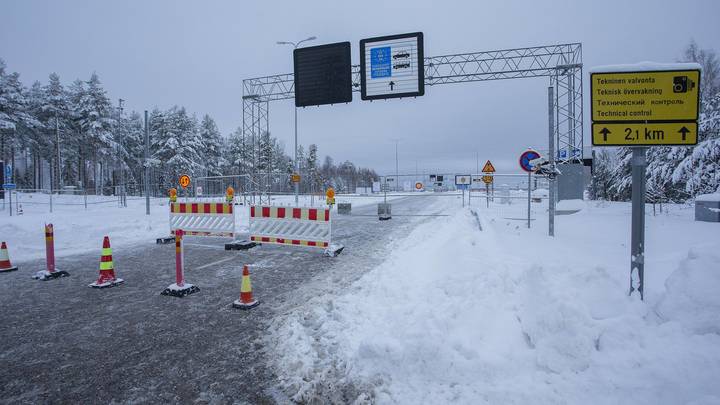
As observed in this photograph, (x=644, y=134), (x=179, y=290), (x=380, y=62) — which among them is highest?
(x=380, y=62)

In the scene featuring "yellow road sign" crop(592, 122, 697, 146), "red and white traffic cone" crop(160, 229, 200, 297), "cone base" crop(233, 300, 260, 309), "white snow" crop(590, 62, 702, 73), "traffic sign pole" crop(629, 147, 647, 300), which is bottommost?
"cone base" crop(233, 300, 260, 309)

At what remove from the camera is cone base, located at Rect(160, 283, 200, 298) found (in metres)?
6.04

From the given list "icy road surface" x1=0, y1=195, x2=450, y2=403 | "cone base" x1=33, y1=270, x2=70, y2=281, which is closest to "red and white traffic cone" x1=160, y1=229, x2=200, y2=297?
"icy road surface" x1=0, y1=195, x2=450, y2=403

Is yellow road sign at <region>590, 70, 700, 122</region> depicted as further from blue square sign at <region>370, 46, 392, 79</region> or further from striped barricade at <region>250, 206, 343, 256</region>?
blue square sign at <region>370, 46, 392, 79</region>

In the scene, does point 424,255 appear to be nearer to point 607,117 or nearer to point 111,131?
point 607,117

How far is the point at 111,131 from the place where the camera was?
50.2 meters

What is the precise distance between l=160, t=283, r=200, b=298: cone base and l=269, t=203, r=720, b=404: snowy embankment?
7.16 ft

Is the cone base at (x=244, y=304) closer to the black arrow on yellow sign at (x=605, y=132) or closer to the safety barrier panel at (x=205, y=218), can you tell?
the black arrow on yellow sign at (x=605, y=132)

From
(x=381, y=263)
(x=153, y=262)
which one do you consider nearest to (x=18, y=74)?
(x=153, y=262)

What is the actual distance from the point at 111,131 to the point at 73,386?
189 feet

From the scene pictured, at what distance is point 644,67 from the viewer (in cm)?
428

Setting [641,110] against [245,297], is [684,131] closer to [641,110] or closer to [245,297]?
[641,110]

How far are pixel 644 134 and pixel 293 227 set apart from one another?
311 inches

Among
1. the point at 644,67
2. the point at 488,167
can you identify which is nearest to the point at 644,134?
the point at 644,67
